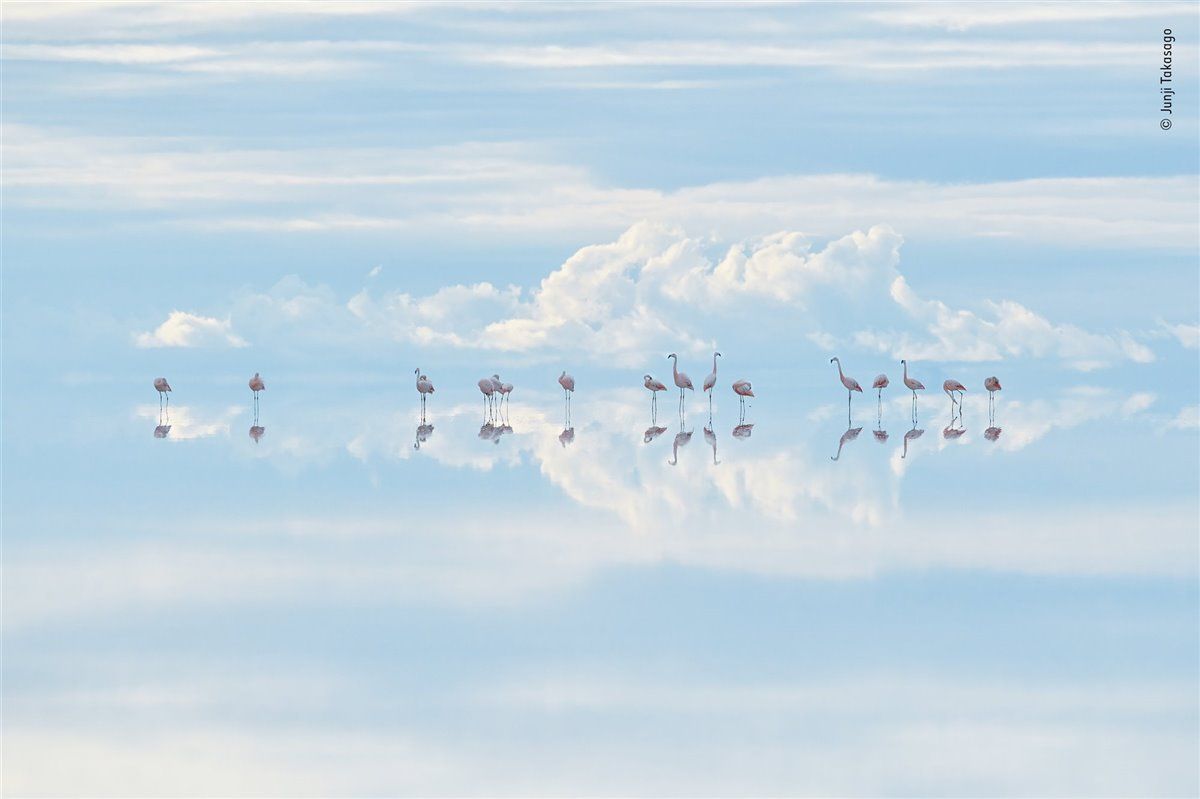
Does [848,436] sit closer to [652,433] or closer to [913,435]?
[913,435]

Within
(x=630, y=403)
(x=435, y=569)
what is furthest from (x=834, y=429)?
(x=435, y=569)

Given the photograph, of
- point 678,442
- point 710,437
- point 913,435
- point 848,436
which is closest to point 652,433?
point 710,437

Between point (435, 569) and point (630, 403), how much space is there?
1683 cm

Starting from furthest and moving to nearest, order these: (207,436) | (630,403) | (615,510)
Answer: (630,403) < (207,436) < (615,510)

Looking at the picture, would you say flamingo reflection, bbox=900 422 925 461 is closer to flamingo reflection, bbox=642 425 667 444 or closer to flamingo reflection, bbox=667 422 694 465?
flamingo reflection, bbox=667 422 694 465

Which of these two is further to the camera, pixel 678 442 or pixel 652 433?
pixel 652 433

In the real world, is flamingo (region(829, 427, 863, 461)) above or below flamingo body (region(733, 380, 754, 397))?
below

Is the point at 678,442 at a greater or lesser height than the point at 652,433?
lesser

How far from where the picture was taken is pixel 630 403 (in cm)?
3083

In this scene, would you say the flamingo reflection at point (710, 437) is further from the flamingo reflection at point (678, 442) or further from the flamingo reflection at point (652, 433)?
the flamingo reflection at point (652, 433)

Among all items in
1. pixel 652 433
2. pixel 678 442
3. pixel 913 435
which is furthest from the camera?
pixel 652 433

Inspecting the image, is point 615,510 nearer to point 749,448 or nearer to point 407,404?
point 749,448

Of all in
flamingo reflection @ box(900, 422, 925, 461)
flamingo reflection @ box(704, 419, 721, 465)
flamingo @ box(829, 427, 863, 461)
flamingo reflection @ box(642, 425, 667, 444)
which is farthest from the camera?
flamingo reflection @ box(642, 425, 667, 444)

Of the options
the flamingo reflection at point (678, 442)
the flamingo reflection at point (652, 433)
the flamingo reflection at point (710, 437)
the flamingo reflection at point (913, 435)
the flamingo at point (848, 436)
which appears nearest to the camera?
the flamingo reflection at point (678, 442)
